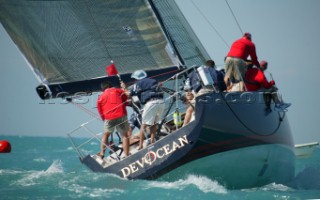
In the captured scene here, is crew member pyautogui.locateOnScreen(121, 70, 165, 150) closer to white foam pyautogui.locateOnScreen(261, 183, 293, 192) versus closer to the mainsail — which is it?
the mainsail

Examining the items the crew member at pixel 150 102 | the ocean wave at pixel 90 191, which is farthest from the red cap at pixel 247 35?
the ocean wave at pixel 90 191

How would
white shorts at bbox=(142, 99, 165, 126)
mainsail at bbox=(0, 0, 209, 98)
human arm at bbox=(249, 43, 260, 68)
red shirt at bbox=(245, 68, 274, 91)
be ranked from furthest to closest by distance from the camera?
mainsail at bbox=(0, 0, 209, 98) < red shirt at bbox=(245, 68, 274, 91) < human arm at bbox=(249, 43, 260, 68) < white shorts at bbox=(142, 99, 165, 126)

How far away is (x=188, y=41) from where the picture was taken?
575 inches

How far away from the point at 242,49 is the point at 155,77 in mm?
2153

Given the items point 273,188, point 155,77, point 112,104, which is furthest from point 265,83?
point 112,104

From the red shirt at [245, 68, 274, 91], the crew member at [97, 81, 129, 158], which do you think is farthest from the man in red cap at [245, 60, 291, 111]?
the crew member at [97, 81, 129, 158]

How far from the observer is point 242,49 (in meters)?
12.1

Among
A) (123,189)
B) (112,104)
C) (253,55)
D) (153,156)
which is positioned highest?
(112,104)

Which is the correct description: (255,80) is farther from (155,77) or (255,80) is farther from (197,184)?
(197,184)

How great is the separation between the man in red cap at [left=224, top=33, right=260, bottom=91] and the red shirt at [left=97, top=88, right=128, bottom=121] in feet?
6.53

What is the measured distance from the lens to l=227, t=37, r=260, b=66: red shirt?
39.7 feet

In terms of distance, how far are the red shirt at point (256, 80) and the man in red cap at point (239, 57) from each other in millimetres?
354

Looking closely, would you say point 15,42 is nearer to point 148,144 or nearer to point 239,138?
point 148,144

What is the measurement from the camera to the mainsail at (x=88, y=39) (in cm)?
1338
